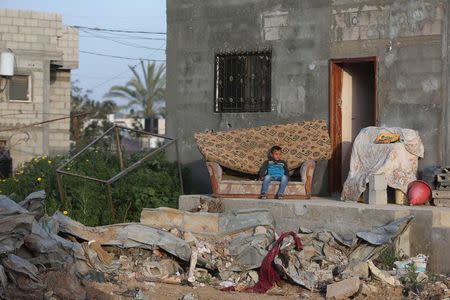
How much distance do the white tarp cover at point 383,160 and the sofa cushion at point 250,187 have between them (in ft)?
2.12

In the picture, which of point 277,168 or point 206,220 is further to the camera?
point 277,168

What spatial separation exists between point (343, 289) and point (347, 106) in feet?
15.1

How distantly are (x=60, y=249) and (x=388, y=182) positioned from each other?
14.9 ft

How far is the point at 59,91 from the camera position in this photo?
1198 inches

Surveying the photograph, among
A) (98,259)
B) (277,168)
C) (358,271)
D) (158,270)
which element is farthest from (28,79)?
(358,271)

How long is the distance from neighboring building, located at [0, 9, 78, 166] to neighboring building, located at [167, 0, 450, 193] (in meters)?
13.9

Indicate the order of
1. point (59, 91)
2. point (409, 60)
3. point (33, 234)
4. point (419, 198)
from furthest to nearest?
point (59, 91), point (409, 60), point (419, 198), point (33, 234)

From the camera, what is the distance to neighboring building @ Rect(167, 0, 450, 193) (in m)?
11.8

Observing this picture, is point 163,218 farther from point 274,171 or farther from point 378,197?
point 378,197

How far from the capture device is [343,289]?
916 cm

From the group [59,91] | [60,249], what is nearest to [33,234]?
[60,249]

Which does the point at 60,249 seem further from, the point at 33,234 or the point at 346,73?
the point at 346,73

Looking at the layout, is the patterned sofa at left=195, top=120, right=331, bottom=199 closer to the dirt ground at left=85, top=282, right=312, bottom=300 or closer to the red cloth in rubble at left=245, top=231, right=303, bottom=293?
the red cloth in rubble at left=245, top=231, right=303, bottom=293

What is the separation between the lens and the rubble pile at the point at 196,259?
894 cm
